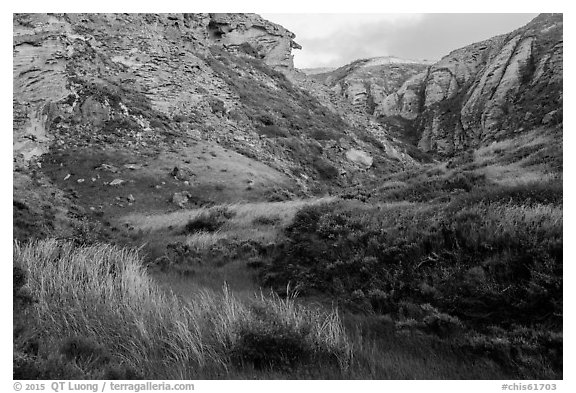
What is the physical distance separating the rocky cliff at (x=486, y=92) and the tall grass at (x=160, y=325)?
55.1 meters

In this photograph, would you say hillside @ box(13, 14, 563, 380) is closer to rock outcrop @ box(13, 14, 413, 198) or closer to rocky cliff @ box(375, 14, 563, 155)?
rock outcrop @ box(13, 14, 413, 198)

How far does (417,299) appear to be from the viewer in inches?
233

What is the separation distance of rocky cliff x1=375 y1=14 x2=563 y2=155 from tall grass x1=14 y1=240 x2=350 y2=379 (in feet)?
181

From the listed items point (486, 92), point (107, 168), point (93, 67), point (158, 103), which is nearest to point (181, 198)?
point (107, 168)

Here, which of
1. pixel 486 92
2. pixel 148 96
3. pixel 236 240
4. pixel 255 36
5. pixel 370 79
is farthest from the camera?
pixel 370 79

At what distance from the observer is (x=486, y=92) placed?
76.1 meters

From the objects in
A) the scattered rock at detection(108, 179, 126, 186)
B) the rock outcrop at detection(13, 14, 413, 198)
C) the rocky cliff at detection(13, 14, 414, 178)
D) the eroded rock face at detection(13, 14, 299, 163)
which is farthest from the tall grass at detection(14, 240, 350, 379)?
the eroded rock face at detection(13, 14, 299, 163)

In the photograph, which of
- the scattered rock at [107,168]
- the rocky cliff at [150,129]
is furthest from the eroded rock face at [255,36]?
the scattered rock at [107,168]

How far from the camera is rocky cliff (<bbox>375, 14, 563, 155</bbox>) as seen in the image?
62844mm

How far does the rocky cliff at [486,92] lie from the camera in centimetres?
6284

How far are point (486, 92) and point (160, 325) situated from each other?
85456 millimetres

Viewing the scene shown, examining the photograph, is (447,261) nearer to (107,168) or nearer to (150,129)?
(107,168)

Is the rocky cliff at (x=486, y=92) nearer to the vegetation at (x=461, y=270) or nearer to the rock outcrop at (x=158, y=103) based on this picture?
the rock outcrop at (x=158, y=103)

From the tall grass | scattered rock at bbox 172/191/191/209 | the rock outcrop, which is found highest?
the rock outcrop
